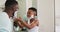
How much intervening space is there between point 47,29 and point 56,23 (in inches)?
5.7

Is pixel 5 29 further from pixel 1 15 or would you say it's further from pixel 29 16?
pixel 29 16

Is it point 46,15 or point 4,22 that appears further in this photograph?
point 46,15

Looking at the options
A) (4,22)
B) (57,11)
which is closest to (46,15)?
(57,11)

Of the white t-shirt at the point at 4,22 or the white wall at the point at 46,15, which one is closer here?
the white t-shirt at the point at 4,22

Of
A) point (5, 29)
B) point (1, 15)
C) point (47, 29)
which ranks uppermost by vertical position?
point (1, 15)

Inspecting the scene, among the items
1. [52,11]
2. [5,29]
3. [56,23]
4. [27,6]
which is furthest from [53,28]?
[5,29]

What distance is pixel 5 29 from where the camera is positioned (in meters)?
0.96

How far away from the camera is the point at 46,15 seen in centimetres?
177

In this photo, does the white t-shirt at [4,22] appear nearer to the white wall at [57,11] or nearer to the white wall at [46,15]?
the white wall at [46,15]

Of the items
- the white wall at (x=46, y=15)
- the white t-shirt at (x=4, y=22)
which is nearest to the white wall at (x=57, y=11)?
the white wall at (x=46, y=15)

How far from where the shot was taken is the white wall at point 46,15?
175 cm

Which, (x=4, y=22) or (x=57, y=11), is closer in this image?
(x=4, y=22)

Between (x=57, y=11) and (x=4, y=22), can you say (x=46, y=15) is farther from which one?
(x=4, y=22)

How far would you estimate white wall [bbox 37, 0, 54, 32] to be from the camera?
1755 mm
